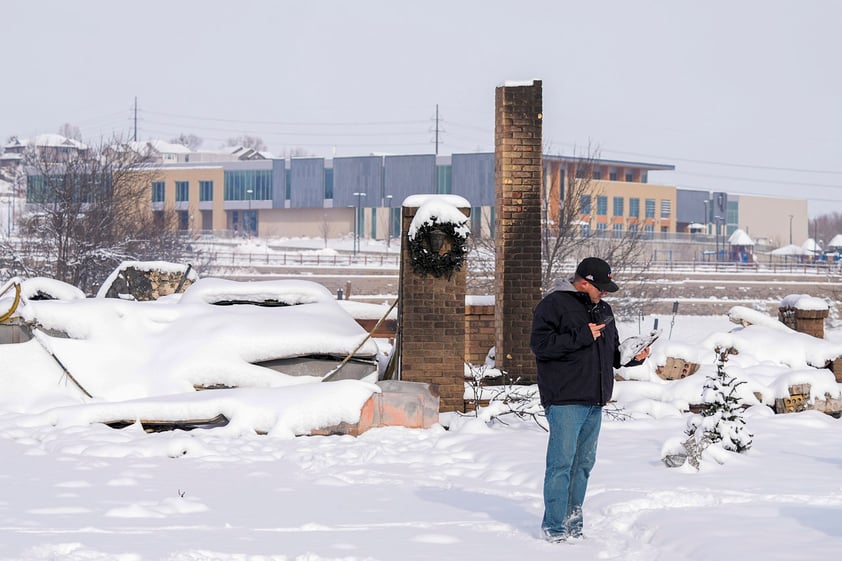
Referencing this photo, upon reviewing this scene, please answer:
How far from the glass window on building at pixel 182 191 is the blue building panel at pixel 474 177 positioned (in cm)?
2760

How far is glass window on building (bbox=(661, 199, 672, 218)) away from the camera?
9942cm

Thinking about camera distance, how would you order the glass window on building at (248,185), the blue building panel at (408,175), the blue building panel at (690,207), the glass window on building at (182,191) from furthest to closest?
the blue building panel at (690,207) → the glass window on building at (182,191) → the glass window on building at (248,185) → the blue building panel at (408,175)

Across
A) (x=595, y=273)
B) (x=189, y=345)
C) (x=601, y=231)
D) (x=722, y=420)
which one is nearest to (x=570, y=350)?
(x=595, y=273)

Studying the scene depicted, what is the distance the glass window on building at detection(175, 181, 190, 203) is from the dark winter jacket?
309ft

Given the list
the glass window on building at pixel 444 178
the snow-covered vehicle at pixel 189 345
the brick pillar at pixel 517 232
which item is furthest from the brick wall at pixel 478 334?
the glass window on building at pixel 444 178

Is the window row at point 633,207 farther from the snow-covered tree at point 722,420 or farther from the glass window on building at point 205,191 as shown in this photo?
the snow-covered tree at point 722,420

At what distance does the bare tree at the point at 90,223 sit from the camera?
113 ft

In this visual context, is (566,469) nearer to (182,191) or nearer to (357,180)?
(357,180)

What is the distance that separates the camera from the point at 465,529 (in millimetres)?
6723

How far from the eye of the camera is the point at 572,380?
6465 millimetres

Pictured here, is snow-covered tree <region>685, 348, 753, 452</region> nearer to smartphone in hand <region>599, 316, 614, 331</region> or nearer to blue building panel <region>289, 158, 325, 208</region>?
smartphone in hand <region>599, 316, 614, 331</region>

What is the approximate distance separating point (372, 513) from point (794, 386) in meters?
7.50

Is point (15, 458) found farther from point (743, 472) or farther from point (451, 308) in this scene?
point (743, 472)

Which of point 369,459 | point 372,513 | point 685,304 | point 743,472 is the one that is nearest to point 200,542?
point 372,513
